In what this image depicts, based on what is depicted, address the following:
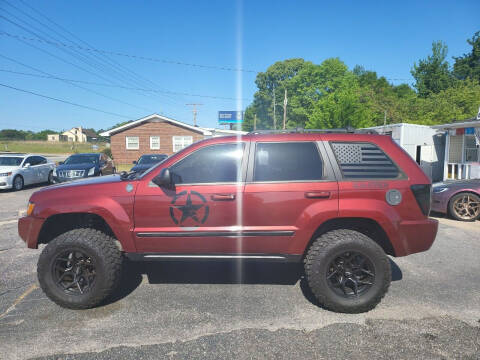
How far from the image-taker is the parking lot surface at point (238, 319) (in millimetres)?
2533

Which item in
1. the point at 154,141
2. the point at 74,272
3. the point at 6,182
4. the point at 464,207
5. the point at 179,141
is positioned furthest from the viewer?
the point at 179,141

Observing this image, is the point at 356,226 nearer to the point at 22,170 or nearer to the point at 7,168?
the point at 7,168

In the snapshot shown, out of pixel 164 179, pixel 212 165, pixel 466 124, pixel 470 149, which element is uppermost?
pixel 466 124

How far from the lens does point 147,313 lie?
312cm

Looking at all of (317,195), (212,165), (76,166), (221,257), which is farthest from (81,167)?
(317,195)

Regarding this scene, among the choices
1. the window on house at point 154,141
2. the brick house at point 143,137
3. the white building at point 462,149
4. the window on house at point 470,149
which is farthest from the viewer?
the window on house at point 154,141

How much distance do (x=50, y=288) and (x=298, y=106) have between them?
5794cm

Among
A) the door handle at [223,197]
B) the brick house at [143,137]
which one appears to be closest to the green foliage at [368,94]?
the door handle at [223,197]

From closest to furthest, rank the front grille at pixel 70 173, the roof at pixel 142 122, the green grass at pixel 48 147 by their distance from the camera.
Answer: the front grille at pixel 70 173
the roof at pixel 142 122
the green grass at pixel 48 147

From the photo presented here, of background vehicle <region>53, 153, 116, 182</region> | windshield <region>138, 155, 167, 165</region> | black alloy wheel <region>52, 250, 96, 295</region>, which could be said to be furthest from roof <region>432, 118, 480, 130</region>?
background vehicle <region>53, 153, 116, 182</region>

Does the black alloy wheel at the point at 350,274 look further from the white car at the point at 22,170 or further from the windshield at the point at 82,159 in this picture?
the white car at the point at 22,170

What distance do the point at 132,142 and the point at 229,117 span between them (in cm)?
3033

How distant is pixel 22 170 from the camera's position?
1266 centimetres

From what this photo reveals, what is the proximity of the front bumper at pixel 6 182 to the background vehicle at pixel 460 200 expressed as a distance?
14491 mm
